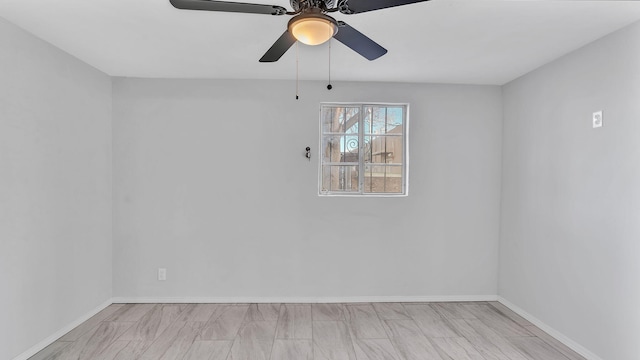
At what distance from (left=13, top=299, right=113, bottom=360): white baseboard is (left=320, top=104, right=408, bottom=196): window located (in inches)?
95.0

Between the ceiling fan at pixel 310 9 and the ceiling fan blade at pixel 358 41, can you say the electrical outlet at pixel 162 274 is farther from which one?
the ceiling fan blade at pixel 358 41

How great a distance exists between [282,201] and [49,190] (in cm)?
189

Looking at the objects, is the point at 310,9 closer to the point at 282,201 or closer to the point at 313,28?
the point at 313,28

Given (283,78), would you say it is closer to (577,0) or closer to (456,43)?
(456,43)

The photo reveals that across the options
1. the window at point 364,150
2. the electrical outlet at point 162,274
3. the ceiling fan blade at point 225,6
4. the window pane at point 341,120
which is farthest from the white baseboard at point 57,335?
the window pane at point 341,120

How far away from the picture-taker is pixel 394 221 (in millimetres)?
3502

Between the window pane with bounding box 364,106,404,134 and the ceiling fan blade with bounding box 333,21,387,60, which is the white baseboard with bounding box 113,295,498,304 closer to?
the window pane with bounding box 364,106,404,134

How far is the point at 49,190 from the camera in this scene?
2561 mm

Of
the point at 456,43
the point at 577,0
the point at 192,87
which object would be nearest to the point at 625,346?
the point at 577,0

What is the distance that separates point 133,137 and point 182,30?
5.09 ft

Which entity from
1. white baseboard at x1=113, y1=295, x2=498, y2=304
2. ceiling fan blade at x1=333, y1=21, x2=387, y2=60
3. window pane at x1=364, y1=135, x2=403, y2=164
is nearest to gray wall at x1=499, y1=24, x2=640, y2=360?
white baseboard at x1=113, y1=295, x2=498, y2=304

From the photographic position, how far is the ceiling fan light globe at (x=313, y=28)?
56.6 inches

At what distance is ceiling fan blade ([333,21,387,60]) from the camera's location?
5.27 feet

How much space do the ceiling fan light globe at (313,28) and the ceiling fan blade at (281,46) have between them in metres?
0.15
